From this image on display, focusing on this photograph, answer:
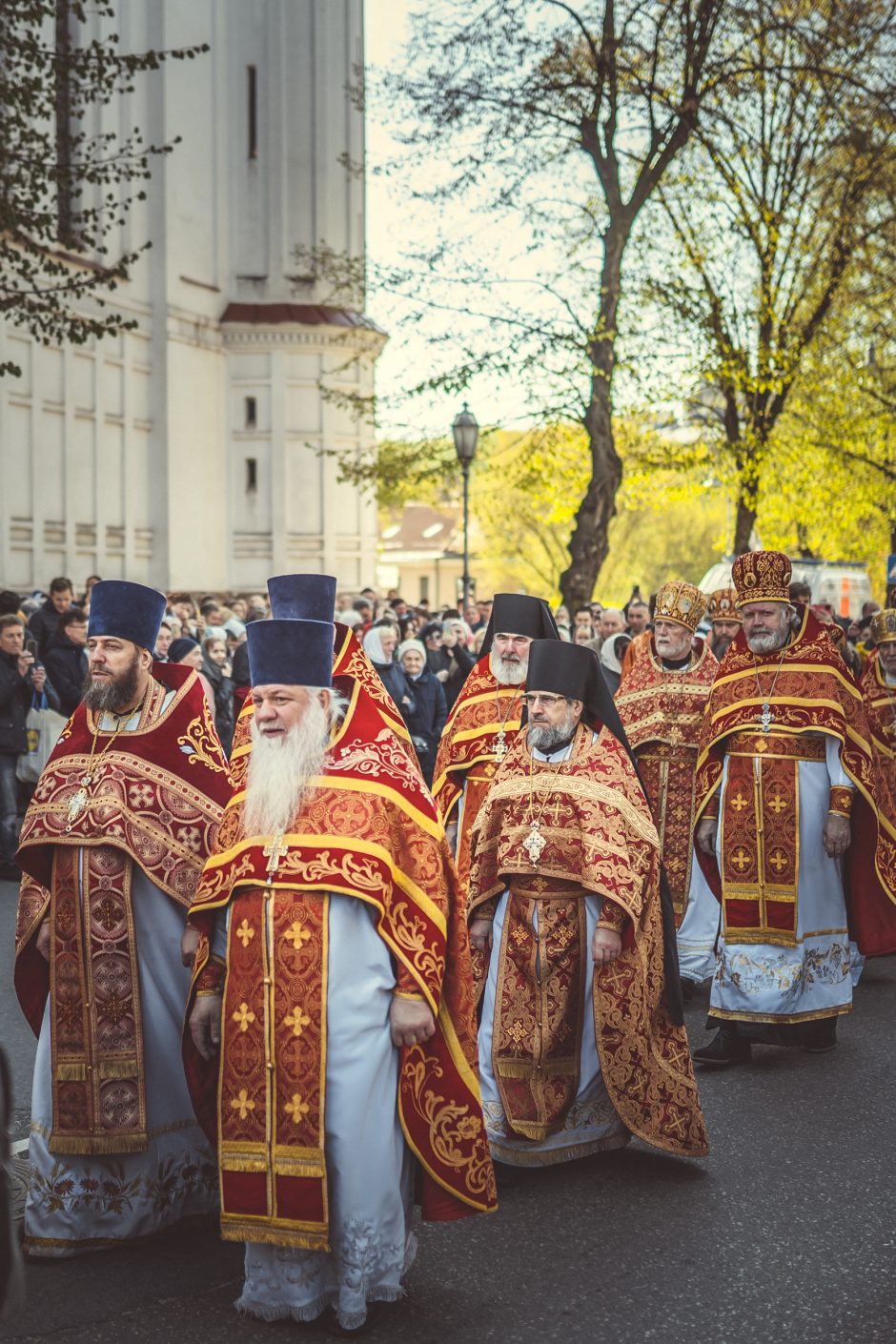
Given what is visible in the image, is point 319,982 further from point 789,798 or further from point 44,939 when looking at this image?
point 789,798

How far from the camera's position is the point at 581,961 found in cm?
566

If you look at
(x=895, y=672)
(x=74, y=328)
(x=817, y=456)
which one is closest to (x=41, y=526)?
(x=74, y=328)

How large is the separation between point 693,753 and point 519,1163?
3.66 m

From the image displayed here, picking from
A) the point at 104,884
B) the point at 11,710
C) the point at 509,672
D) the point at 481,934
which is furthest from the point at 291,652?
the point at 11,710

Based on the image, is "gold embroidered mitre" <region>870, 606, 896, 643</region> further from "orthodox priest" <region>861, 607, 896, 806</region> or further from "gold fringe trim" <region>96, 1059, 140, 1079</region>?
"gold fringe trim" <region>96, 1059, 140, 1079</region>

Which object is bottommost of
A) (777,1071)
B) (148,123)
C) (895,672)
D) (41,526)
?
(777,1071)

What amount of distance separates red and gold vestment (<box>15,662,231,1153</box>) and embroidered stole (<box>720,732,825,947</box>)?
10.5 feet

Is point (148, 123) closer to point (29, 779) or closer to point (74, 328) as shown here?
point (74, 328)

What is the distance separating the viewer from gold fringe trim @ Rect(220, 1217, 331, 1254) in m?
A: 4.09

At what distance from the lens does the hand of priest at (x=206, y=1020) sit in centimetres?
447

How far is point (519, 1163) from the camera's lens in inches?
216

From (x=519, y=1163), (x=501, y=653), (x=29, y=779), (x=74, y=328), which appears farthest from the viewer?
(x=74, y=328)

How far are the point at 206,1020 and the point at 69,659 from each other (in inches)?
322

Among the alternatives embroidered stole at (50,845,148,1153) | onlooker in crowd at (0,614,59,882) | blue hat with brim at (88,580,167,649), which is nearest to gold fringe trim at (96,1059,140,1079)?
embroidered stole at (50,845,148,1153)
